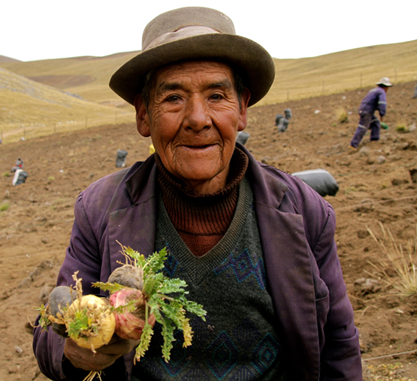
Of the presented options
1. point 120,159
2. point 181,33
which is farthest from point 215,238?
point 120,159

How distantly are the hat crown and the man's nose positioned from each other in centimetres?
40

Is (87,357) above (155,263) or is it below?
below

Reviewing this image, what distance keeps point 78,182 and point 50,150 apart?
10283 millimetres

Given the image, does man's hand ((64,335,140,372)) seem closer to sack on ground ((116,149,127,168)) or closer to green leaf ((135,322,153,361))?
green leaf ((135,322,153,361))

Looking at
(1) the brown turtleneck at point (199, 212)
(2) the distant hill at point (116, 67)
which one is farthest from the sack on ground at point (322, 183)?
(2) the distant hill at point (116, 67)

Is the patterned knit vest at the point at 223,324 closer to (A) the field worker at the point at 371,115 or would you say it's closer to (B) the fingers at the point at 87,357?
(B) the fingers at the point at 87,357

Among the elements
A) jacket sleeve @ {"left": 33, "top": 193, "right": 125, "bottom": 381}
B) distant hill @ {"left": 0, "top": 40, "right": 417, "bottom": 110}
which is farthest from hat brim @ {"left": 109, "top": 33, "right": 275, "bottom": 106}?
distant hill @ {"left": 0, "top": 40, "right": 417, "bottom": 110}

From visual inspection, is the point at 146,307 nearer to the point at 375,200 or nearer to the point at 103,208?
the point at 103,208

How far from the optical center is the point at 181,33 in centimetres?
189

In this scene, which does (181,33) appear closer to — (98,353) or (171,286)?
(171,286)

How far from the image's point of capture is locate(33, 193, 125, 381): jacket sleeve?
5.69 ft

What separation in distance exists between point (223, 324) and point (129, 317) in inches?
25.2

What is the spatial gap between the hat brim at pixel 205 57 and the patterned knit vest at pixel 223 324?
2.95 ft

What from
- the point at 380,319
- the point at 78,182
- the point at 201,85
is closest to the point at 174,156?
the point at 201,85
